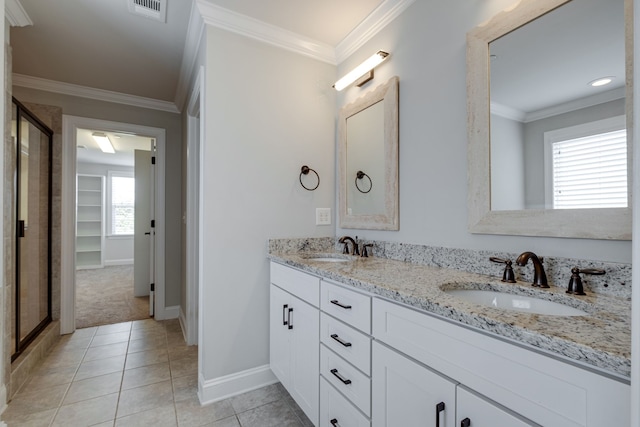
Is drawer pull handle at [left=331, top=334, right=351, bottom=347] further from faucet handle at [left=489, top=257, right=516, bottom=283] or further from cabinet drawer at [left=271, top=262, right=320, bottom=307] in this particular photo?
faucet handle at [left=489, top=257, right=516, bottom=283]

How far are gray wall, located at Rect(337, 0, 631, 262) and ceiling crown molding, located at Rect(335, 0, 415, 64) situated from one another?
0.04m

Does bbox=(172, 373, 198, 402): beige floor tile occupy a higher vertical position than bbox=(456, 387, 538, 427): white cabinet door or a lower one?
lower

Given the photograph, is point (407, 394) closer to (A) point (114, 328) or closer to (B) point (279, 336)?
(B) point (279, 336)

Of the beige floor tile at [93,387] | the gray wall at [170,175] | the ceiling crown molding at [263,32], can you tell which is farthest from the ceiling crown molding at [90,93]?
the beige floor tile at [93,387]

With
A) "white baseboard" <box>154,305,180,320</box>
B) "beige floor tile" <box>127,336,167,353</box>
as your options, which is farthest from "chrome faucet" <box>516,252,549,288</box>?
"white baseboard" <box>154,305,180,320</box>

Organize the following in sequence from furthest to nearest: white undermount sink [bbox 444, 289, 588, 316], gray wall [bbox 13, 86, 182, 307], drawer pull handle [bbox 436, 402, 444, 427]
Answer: gray wall [bbox 13, 86, 182, 307]
white undermount sink [bbox 444, 289, 588, 316]
drawer pull handle [bbox 436, 402, 444, 427]

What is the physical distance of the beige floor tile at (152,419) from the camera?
164cm

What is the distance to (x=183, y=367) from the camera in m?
2.27

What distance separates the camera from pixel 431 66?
5.17ft

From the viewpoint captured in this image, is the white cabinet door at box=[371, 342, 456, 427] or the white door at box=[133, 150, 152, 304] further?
the white door at box=[133, 150, 152, 304]

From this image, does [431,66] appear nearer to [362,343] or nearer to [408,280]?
[408,280]

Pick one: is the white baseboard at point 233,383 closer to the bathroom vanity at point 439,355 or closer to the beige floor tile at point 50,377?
the bathroom vanity at point 439,355

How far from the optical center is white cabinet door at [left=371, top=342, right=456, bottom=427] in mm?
858

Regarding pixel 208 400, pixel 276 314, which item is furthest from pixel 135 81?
pixel 208 400
